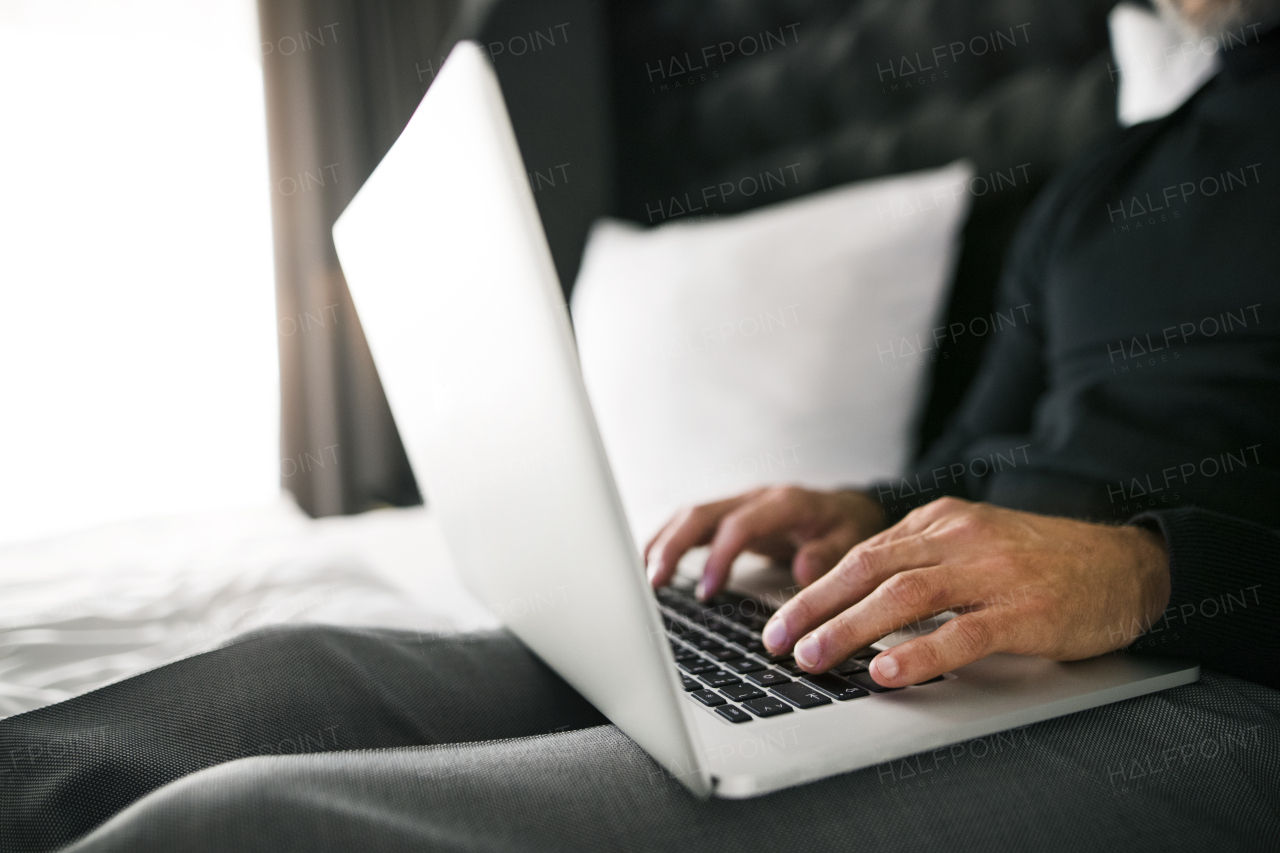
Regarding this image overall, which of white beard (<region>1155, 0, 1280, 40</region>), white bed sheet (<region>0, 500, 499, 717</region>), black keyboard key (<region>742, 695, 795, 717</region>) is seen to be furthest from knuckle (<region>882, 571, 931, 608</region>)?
white beard (<region>1155, 0, 1280, 40</region>)

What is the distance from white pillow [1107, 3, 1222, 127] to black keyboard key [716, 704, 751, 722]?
1.01 metres

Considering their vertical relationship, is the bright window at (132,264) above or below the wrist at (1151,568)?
above

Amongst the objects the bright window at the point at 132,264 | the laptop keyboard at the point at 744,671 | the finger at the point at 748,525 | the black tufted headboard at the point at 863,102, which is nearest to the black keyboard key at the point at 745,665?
the laptop keyboard at the point at 744,671

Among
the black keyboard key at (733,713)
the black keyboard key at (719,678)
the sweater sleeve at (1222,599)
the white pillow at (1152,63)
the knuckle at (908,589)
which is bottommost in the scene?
the sweater sleeve at (1222,599)

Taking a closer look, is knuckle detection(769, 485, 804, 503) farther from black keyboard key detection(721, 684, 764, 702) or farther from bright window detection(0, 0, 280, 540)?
bright window detection(0, 0, 280, 540)

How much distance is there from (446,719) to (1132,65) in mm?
1273

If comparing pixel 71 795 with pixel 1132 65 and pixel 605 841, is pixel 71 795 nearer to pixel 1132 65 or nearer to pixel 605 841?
Result: pixel 605 841

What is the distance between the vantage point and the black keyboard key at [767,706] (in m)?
0.50

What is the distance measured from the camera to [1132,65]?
3.86ft

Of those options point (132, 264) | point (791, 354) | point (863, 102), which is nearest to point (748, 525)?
point (791, 354)

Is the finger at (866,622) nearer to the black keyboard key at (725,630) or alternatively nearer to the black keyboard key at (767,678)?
the black keyboard key at (767,678)

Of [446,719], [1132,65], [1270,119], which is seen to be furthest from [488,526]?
[1132,65]

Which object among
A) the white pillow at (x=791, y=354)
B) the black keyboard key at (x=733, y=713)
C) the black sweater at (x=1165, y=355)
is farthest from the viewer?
the white pillow at (x=791, y=354)

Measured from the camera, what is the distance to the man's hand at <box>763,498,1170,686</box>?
534mm
